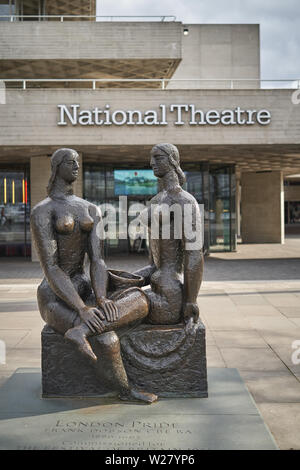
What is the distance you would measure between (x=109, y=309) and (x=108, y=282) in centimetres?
40

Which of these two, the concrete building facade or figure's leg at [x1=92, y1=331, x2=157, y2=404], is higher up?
the concrete building facade

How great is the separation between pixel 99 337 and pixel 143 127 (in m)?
11.8

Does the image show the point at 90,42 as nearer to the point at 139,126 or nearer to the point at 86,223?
the point at 139,126

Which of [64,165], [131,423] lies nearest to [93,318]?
[131,423]

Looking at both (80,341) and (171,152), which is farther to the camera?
(171,152)

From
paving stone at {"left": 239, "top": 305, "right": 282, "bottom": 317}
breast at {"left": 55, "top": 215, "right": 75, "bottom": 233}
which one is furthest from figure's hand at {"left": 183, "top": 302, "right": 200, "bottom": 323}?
paving stone at {"left": 239, "top": 305, "right": 282, "bottom": 317}

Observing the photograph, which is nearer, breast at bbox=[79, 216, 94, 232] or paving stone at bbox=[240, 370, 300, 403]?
breast at bbox=[79, 216, 94, 232]

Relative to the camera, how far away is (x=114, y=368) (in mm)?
3885

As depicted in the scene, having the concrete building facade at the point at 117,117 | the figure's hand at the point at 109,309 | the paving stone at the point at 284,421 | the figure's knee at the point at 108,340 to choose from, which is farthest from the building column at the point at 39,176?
the paving stone at the point at 284,421

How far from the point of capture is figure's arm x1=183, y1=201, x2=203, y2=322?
416 cm

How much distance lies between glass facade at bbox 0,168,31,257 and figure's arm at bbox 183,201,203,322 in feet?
56.5

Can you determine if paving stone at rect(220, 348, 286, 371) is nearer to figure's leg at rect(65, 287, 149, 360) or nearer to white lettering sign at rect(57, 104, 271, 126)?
figure's leg at rect(65, 287, 149, 360)

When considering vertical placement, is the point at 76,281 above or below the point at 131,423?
above

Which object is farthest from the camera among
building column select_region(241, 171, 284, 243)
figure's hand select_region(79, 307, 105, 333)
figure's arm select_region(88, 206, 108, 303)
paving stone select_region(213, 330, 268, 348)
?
building column select_region(241, 171, 284, 243)
